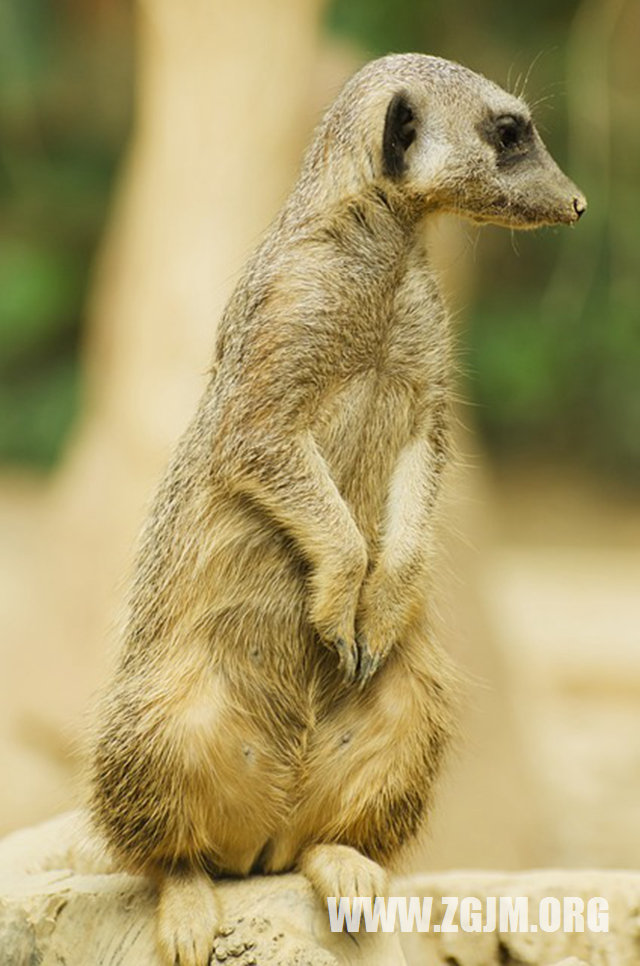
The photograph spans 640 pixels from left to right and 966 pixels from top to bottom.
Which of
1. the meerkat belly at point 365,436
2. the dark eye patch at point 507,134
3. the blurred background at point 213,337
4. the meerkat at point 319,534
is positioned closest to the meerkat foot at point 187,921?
the meerkat at point 319,534

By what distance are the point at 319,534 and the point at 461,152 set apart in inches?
Result: 24.6

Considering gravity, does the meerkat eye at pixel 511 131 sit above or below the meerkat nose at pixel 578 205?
above

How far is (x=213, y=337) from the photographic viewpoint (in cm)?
535

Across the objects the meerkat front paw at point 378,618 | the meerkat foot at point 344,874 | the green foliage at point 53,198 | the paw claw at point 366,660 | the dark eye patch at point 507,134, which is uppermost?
the dark eye patch at point 507,134

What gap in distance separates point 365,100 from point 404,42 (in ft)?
22.0

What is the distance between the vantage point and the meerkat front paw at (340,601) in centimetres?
240

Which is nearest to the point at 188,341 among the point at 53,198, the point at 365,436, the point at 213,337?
the point at 213,337

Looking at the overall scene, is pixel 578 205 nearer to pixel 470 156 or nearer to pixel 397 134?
pixel 470 156

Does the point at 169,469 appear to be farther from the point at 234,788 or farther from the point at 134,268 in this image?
the point at 134,268

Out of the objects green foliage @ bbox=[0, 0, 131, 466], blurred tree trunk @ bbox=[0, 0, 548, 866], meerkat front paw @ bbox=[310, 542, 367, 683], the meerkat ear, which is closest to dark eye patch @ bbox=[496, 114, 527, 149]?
the meerkat ear

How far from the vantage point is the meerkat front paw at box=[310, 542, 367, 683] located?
2400mm

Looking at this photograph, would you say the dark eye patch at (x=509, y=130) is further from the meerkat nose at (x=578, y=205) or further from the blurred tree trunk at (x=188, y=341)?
the blurred tree trunk at (x=188, y=341)

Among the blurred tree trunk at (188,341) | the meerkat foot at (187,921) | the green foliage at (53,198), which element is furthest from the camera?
the green foliage at (53,198)

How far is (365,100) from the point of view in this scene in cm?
246
